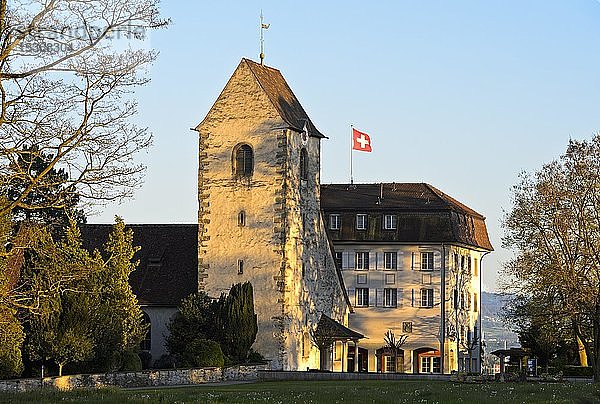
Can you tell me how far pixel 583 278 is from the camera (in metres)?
55.7

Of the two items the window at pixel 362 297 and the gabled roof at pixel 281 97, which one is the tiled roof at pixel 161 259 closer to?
the gabled roof at pixel 281 97

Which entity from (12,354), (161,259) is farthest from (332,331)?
(12,354)

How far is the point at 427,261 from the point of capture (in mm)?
81000

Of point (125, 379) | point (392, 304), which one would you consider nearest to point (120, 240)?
point (125, 379)

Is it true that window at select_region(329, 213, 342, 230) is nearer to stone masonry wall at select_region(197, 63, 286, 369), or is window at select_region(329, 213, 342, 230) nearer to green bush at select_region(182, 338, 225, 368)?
stone masonry wall at select_region(197, 63, 286, 369)

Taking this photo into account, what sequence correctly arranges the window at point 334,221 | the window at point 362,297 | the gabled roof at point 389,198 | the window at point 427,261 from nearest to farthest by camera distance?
the window at point 427,261 → the window at point 362,297 → the gabled roof at point 389,198 → the window at point 334,221

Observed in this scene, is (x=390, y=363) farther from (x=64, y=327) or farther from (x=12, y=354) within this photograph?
(x=12, y=354)

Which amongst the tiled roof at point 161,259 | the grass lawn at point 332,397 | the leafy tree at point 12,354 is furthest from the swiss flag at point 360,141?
the grass lawn at point 332,397

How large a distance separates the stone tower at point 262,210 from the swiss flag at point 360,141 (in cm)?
1168

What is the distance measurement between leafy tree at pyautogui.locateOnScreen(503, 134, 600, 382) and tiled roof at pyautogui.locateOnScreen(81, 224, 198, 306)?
17.6 m

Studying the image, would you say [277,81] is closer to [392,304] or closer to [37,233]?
[392,304]

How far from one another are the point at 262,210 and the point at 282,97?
6.68 metres

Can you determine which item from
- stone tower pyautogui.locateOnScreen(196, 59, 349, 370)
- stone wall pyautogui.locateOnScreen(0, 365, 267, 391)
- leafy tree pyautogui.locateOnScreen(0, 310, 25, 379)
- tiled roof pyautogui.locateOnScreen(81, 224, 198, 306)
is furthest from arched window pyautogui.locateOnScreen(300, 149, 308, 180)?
leafy tree pyautogui.locateOnScreen(0, 310, 25, 379)

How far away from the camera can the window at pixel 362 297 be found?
269ft
